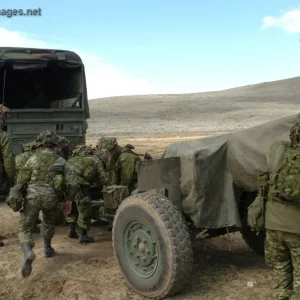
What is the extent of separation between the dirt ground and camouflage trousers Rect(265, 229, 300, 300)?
22.3 inches

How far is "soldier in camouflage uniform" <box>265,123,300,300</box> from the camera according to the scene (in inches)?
130

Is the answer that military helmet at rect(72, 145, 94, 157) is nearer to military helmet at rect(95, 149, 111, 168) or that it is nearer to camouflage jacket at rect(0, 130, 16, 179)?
military helmet at rect(95, 149, 111, 168)

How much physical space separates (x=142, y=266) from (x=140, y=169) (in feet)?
2.80

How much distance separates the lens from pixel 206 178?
4066 millimetres

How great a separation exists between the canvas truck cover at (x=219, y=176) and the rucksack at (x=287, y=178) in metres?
0.54

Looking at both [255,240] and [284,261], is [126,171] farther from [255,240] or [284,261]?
[284,261]

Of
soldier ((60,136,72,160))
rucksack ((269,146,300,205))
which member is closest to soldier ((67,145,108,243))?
soldier ((60,136,72,160))

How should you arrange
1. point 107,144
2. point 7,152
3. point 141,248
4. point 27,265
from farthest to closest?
point 7,152
point 107,144
point 27,265
point 141,248

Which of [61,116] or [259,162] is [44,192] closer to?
[259,162]

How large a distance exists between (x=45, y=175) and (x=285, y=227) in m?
2.75

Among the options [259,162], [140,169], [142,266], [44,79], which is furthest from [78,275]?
[44,79]

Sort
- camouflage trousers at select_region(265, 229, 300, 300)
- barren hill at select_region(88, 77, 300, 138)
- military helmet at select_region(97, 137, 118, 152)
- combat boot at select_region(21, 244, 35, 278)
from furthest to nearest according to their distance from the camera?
barren hill at select_region(88, 77, 300, 138)
military helmet at select_region(97, 137, 118, 152)
combat boot at select_region(21, 244, 35, 278)
camouflage trousers at select_region(265, 229, 300, 300)

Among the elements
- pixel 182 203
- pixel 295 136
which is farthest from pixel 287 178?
pixel 182 203

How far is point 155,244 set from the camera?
4.08 m
